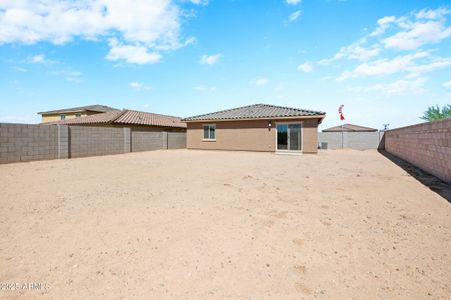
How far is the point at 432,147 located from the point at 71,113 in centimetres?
4163

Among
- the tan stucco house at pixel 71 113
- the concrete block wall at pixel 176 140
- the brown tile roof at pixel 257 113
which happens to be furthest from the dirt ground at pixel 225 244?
the tan stucco house at pixel 71 113

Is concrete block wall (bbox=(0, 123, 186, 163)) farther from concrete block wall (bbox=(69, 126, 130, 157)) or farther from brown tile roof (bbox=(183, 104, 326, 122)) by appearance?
brown tile roof (bbox=(183, 104, 326, 122))

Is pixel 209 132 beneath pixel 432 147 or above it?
above

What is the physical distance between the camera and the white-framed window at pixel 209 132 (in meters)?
20.3

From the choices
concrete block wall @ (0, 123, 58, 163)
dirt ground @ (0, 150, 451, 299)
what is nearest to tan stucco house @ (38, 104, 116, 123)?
concrete block wall @ (0, 123, 58, 163)

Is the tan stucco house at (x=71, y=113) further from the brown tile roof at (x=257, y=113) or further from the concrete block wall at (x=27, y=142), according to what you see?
the concrete block wall at (x=27, y=142)

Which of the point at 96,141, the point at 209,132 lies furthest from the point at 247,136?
the point at 96,141

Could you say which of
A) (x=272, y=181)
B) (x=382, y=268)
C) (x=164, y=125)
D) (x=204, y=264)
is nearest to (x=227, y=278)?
(x=204, y=264)

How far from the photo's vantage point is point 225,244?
3.00m

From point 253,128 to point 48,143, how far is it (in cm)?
1371

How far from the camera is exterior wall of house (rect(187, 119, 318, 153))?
16.3 m

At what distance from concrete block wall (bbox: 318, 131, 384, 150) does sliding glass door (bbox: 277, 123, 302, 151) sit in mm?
10137

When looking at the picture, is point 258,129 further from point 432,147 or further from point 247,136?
point 432,147

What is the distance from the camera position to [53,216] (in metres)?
3.95
